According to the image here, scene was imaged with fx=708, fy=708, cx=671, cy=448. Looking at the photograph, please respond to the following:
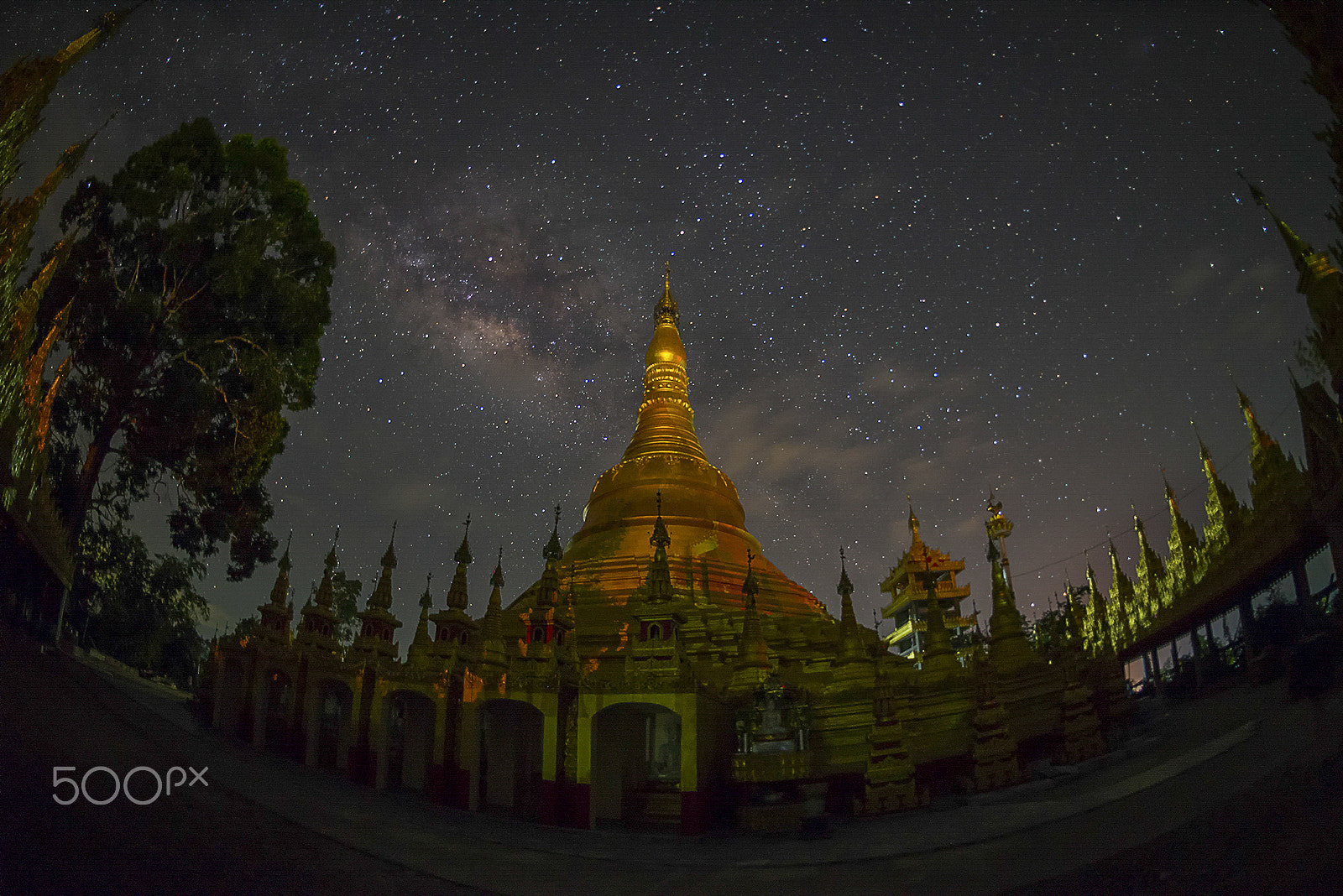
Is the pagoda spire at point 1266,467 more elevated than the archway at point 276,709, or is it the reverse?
the pagoda spire at point 1266,467

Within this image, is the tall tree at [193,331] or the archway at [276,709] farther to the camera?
the archway at [276,709]

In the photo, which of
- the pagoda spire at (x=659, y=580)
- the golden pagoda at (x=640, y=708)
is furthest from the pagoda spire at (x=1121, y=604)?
the pagoda spire at (x=659, y=580)

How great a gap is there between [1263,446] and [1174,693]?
17.2ft

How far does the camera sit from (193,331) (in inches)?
583

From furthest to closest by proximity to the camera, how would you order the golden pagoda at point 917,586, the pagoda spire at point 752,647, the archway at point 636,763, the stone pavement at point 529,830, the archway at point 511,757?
the golden pagoda at point 917,586 → the pagoda spire at point 752,647 → the archway at point 511,757 → the archway at point 636,763 → the stone pavement at point 529,830

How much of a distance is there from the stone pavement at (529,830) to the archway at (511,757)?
71.9 inches

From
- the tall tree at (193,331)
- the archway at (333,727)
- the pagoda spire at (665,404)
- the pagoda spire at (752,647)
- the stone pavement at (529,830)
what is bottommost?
the stone pavement at (529,830)

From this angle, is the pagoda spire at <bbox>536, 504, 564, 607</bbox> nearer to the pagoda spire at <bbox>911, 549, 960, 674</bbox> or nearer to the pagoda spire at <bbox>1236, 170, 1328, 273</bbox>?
the pagoda spire at <bbox>911, 549, 960, 674</bbox>

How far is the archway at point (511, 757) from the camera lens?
14852 millimetres

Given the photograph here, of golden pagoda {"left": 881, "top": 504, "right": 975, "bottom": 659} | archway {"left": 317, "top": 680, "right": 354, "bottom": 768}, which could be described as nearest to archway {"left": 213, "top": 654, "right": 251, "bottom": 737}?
archway {"left": 317, "top": 680, "right": 354, "bottom": 768}

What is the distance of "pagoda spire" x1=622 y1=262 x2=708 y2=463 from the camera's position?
32.2m

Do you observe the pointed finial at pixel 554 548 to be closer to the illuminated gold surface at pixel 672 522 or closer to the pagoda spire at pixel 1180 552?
the illuminated gold surface at pixel 672 522

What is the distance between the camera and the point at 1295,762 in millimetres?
6086

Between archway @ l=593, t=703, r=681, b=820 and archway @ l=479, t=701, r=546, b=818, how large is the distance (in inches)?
54.5
